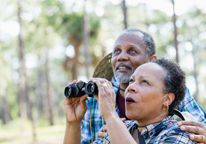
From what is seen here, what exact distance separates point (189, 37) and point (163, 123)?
31347 millimetres

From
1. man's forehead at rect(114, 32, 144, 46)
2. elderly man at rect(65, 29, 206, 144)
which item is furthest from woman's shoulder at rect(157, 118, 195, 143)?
man's forehead at rect(114, 32, 144, 46)

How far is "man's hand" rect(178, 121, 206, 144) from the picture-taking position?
173 centimetres

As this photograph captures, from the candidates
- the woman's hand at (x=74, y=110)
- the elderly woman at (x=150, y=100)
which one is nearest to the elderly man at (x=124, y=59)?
the woman's hand at (x=74, y=110)

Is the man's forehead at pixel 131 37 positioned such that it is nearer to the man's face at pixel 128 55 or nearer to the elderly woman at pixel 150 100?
the man's face at pixel 128 55

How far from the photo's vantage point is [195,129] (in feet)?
5.82

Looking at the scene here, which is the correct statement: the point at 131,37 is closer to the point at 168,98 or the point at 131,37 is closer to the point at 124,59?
the point at 124,59

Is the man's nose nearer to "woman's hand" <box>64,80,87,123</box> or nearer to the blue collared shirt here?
the blue collared shirt

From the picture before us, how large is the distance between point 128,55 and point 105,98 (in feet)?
3.88

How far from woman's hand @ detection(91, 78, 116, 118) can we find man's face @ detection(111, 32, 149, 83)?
99 centimetres

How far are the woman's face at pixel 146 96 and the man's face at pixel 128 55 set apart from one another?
0.93 meters

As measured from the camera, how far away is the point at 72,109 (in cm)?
257

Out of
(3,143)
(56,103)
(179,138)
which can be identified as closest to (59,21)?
(3,143)

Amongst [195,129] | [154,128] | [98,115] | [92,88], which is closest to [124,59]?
[98,115]

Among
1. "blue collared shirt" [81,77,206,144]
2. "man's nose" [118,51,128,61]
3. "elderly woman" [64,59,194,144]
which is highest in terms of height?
"man's nose" [118,51,128,61]
